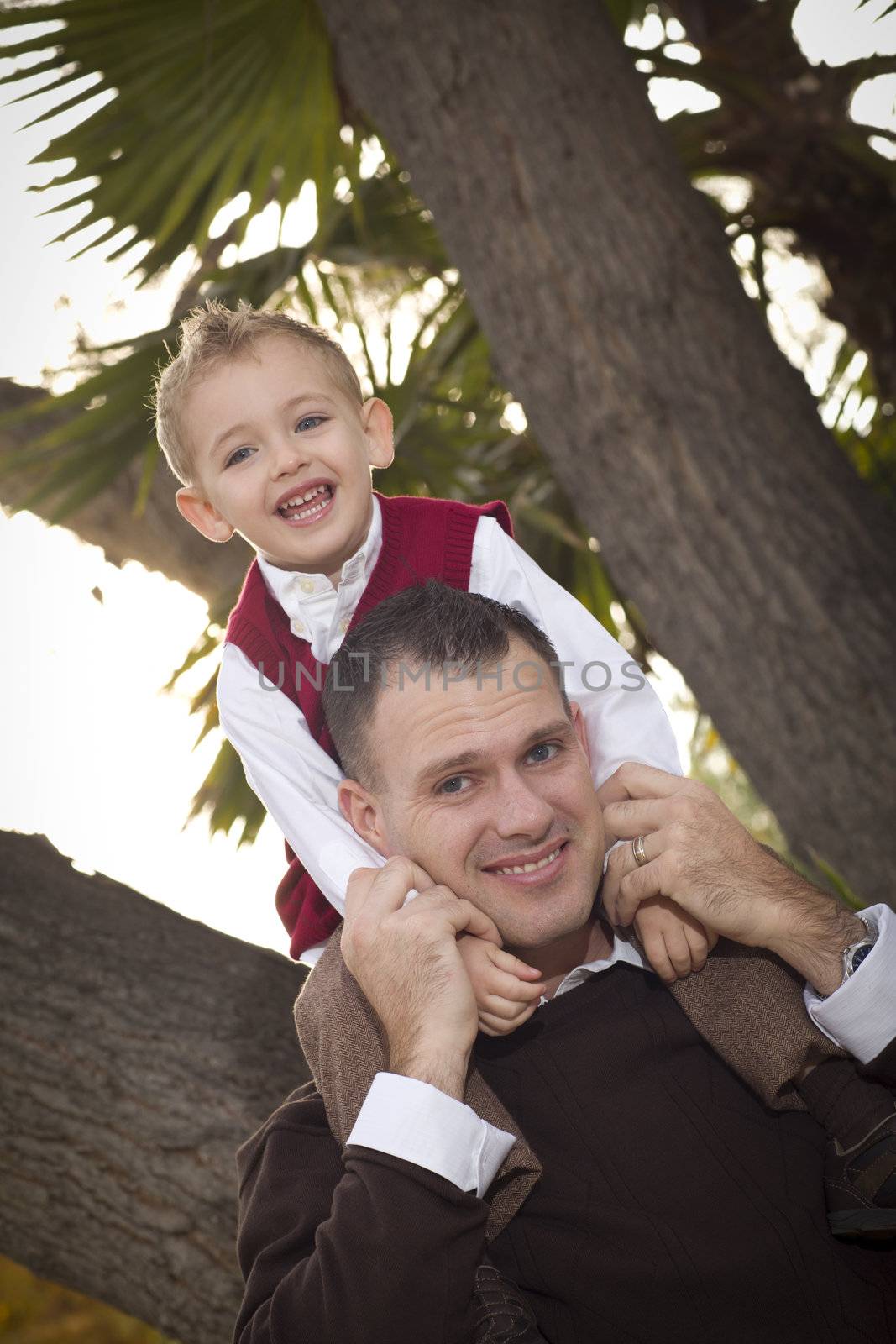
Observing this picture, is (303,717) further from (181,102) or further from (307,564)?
(181,102)

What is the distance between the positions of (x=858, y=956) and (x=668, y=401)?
1650mm

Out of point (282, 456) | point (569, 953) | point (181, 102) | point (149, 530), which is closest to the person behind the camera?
point (569, 953)

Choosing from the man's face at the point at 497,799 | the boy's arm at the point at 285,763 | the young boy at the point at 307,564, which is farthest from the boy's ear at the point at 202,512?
the man's face at the point at 497,799

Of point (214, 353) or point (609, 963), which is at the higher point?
point (214, 353)

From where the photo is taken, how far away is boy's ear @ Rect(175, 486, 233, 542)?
2170 mm

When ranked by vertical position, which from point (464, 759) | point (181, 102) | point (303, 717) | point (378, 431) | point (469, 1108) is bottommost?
point (469, 1108)

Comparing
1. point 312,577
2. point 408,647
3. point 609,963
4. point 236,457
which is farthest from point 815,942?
point 236,457

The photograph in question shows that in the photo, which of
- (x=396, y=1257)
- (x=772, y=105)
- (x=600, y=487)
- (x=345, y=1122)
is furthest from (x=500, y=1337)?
(x=772, y=105)

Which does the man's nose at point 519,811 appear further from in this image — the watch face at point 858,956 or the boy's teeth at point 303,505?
the boy's teeth at point 303,505

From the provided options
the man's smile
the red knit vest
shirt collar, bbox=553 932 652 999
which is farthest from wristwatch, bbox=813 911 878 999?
the red knit vest

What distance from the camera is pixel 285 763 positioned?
204 centimetres

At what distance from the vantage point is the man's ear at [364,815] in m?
1.91

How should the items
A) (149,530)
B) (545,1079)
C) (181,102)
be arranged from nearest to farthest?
1. (545,1079)
2. (181,102)
3. (149,530)

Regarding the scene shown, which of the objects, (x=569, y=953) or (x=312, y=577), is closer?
(x=569, y=953)
